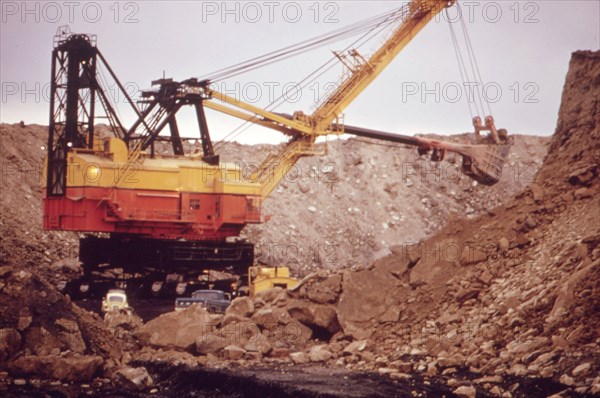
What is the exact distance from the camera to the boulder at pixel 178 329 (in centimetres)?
1888

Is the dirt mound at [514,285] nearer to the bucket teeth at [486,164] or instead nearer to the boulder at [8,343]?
the boulder at [8,343]

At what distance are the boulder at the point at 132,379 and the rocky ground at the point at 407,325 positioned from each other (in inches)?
0.9

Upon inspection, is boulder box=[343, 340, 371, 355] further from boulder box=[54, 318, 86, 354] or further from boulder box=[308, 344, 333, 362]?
boulder box=[54, 318, 86, 354]

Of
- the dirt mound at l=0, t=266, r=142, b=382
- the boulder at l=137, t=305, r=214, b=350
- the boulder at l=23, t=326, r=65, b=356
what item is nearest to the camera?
the dirt mound at l=0, t=266, r=142, b=382

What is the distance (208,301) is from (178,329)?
477cm

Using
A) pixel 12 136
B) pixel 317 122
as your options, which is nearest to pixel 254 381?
pixel 317 122

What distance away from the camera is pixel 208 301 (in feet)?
78.7

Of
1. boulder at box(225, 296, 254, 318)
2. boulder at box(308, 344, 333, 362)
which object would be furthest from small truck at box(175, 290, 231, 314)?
boulder at box(308, 344, 333, 362)

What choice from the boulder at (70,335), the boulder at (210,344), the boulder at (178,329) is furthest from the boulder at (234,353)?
the boulder at (70,335)

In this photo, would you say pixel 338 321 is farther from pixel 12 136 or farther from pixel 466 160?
pixel 12 136

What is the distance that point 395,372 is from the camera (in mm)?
15328

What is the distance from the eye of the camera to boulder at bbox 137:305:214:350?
18.9 m

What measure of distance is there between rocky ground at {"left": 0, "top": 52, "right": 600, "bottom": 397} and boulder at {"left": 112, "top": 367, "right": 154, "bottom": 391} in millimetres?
24

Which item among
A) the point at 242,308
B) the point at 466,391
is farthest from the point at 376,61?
the point at 466,391
